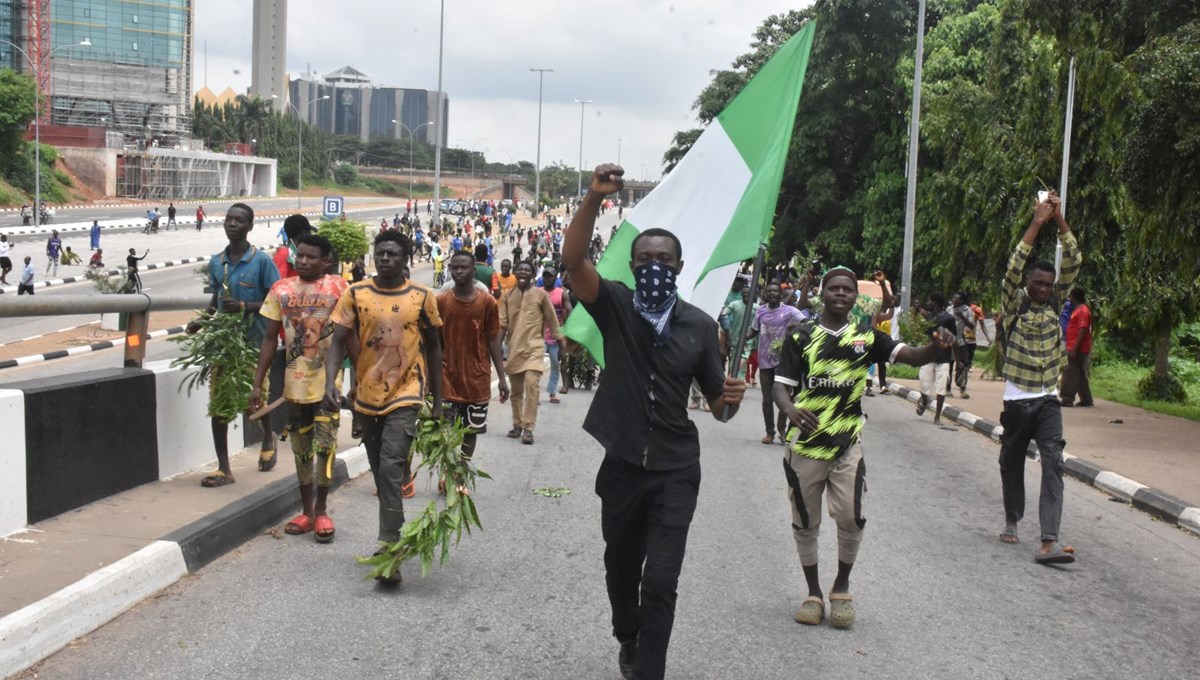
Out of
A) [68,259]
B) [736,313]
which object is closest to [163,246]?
[68,259]

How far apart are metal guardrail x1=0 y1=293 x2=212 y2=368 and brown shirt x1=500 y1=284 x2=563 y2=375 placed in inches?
153

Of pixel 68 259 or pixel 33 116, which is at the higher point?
pixel 33 116

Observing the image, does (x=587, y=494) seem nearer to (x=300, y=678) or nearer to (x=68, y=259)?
(x=300, y=678)

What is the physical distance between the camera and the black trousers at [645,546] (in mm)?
4535

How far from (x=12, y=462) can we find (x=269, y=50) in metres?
148

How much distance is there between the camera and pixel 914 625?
6.09 meters

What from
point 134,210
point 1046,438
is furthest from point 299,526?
point 134,210

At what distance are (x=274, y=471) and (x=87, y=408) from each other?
1968 mm

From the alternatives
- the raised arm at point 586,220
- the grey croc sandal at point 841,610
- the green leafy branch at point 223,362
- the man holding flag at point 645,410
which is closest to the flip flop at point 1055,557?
the grey croc sandal at point 841,610

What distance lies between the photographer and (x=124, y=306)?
7.93 m

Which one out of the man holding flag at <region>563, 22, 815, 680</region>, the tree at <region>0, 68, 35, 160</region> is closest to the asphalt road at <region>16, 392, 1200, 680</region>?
the man holding flag at <region>563, 22, 815, 680</region>

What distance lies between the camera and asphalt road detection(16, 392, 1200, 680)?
5238 millimetres

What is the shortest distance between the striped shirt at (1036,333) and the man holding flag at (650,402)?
11.9 feet

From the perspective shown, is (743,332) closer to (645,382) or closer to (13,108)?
(645,382)
